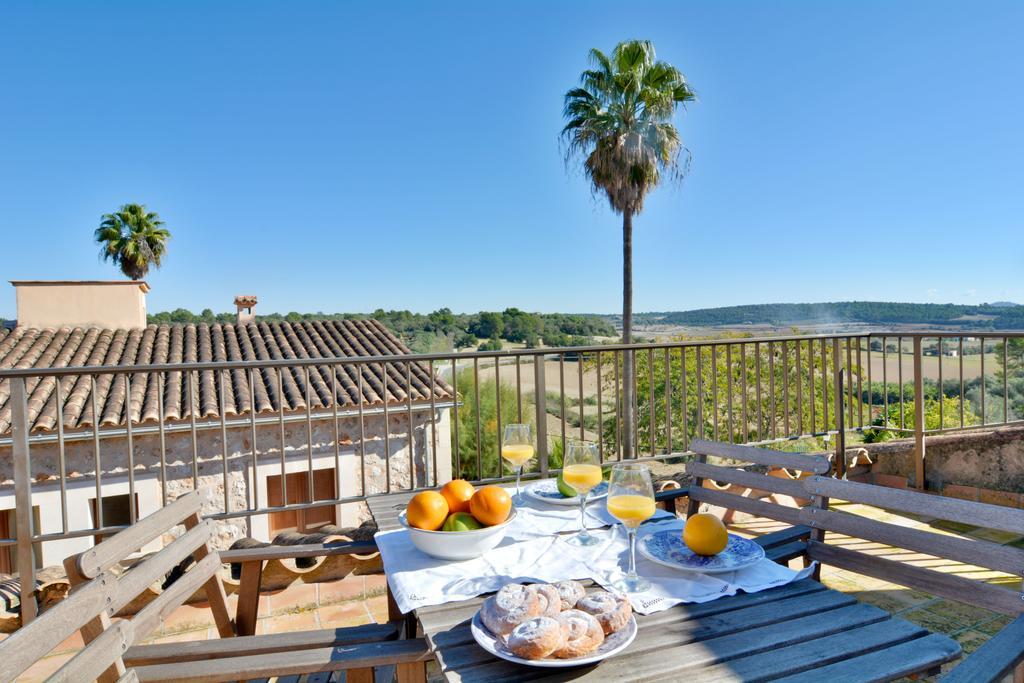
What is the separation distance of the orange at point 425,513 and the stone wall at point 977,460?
393 centimetres

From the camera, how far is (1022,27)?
19141 mm

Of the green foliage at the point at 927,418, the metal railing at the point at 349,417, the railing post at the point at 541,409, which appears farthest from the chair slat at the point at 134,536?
the green foliage at the point at 927,418

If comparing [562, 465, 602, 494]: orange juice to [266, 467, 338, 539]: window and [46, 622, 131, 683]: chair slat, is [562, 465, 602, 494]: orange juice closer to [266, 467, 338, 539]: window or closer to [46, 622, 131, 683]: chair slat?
[46, 622, 131, 683]: chair slat

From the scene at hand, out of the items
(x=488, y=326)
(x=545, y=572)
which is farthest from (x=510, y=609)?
(x=488, y=326)

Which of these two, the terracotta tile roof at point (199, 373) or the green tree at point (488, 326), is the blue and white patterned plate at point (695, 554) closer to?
the terracotta tile roof at point (199, 373)

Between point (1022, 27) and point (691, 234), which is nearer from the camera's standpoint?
point (1022, 27)

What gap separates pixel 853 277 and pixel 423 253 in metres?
32.0

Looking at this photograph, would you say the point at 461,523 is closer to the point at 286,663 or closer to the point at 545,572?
the point at 545,572

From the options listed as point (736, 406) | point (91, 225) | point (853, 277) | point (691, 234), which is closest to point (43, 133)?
point (91, 225)

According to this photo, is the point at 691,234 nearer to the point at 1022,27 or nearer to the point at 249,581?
the point at 1022,27

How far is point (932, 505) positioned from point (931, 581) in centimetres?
16

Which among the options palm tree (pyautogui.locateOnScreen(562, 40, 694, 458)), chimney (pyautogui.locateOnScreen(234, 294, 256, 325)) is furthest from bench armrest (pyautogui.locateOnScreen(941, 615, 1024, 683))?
chimney (pyautogui.locateOnScreen(234, 294, 256, 325))

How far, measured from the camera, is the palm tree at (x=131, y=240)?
24.3 meters

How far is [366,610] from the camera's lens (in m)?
2.62
